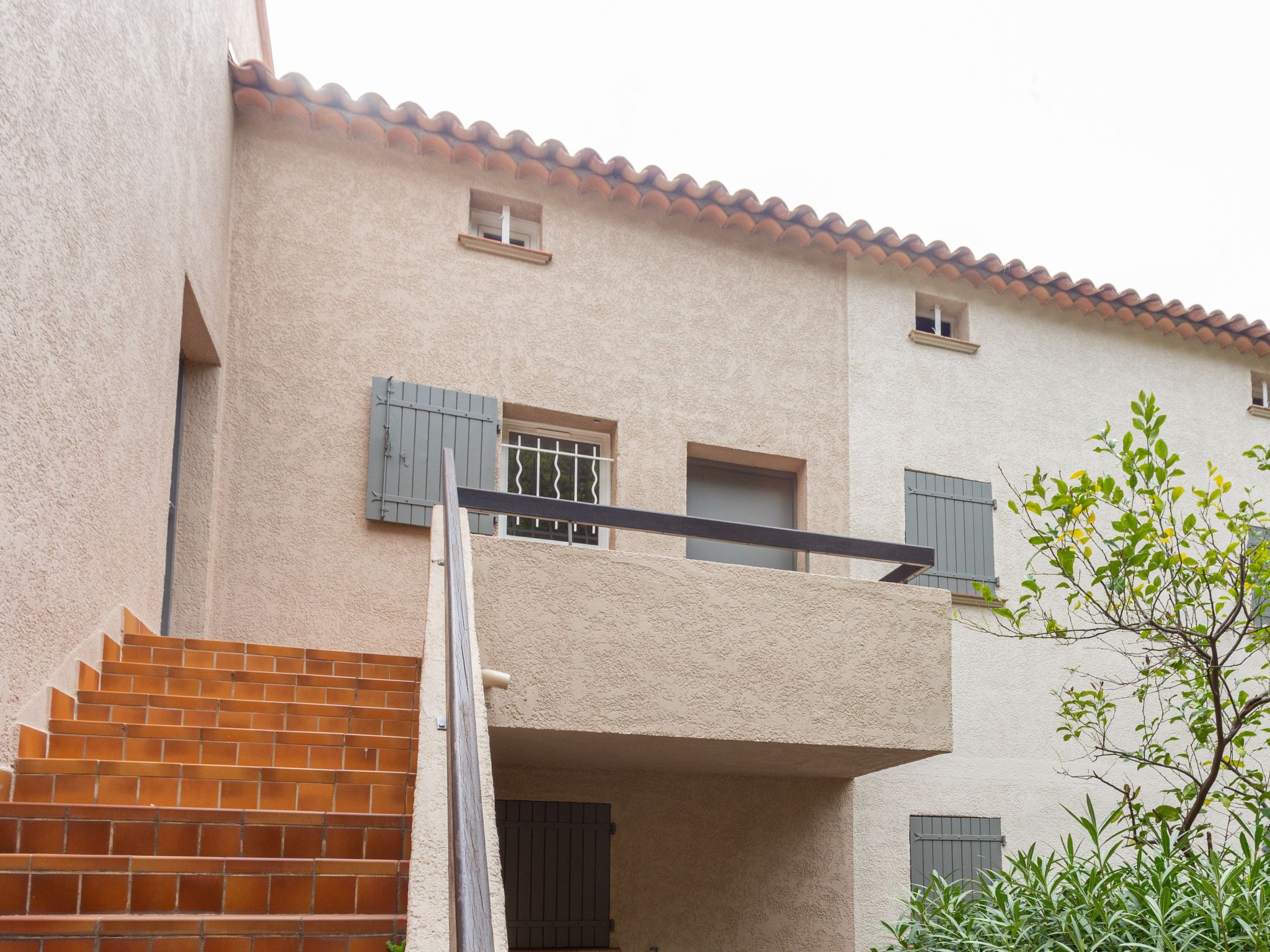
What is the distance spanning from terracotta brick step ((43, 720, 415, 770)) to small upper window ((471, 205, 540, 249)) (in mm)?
4426

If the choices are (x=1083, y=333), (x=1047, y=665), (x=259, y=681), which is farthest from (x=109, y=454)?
(x=1083, y=333)

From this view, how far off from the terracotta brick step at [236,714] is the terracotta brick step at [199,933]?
147 cm

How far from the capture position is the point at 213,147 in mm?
7051

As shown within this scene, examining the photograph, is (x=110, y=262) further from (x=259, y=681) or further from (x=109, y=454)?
(x=259, y=681)

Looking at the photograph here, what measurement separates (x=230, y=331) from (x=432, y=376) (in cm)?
131

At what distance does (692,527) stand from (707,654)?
0.66 meters

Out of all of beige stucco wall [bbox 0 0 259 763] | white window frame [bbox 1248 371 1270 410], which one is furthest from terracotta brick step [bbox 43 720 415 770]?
white window frame [bbox 1248 371 1270 410]

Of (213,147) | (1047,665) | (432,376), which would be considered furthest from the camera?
(1047,665)

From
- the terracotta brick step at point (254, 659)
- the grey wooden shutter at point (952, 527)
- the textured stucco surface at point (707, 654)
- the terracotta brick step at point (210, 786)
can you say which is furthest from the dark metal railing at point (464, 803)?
the grey wooden shutter at point (952, 527)

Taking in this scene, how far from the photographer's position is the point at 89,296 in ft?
16.1

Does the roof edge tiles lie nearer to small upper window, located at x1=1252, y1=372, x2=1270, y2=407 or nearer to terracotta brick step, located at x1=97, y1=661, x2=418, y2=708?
small upper window, located at x1=1252, y1=372, x2=1270, y2=407

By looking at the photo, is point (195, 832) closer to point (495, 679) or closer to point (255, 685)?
point (495, 679)

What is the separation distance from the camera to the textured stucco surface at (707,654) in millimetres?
5641

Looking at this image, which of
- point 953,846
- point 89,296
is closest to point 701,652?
point 89,296
